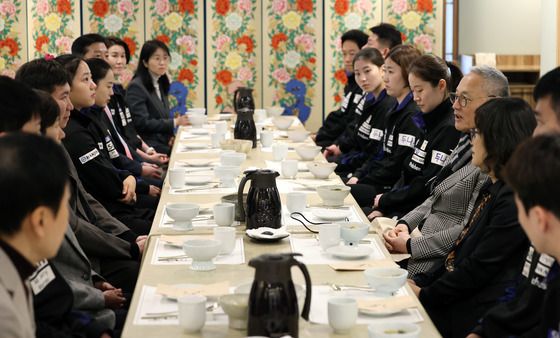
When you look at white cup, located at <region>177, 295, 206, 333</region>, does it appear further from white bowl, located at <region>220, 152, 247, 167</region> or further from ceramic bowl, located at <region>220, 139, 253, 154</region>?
ceramic bowl, located at <region>220, 139, 253, 154</region>

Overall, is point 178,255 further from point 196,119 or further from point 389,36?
point 389,36

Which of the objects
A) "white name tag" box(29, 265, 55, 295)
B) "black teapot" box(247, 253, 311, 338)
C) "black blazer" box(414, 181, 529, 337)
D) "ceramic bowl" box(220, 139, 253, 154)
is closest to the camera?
"black teapot" box(247, 253, 311, 338)

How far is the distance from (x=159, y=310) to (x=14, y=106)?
0.77 m

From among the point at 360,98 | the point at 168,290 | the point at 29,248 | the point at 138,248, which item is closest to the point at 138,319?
the point at 168,290

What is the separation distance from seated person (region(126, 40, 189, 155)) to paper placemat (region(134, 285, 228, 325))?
4474 mm

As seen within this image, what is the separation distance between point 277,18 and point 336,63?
0.70 meters

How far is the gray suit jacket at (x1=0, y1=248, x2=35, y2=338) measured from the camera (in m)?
1.92

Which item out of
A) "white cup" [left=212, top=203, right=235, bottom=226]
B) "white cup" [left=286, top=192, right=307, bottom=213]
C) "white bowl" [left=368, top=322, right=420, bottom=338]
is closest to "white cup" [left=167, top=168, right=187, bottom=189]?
"white cup" [left=286, top=192, right=307, bottom=213]

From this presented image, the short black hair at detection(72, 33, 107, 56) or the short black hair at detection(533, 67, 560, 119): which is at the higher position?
the short black hair at detection(72, 33, 107, 56)

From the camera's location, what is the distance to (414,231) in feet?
13.4

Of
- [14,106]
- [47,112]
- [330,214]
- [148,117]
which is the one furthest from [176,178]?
[148,117]

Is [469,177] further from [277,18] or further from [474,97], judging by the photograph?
[277,18]

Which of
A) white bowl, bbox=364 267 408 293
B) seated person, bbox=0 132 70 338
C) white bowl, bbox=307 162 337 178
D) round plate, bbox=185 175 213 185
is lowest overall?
round plate, bbox=185 175 213 185

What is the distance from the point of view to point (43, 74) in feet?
12.7
